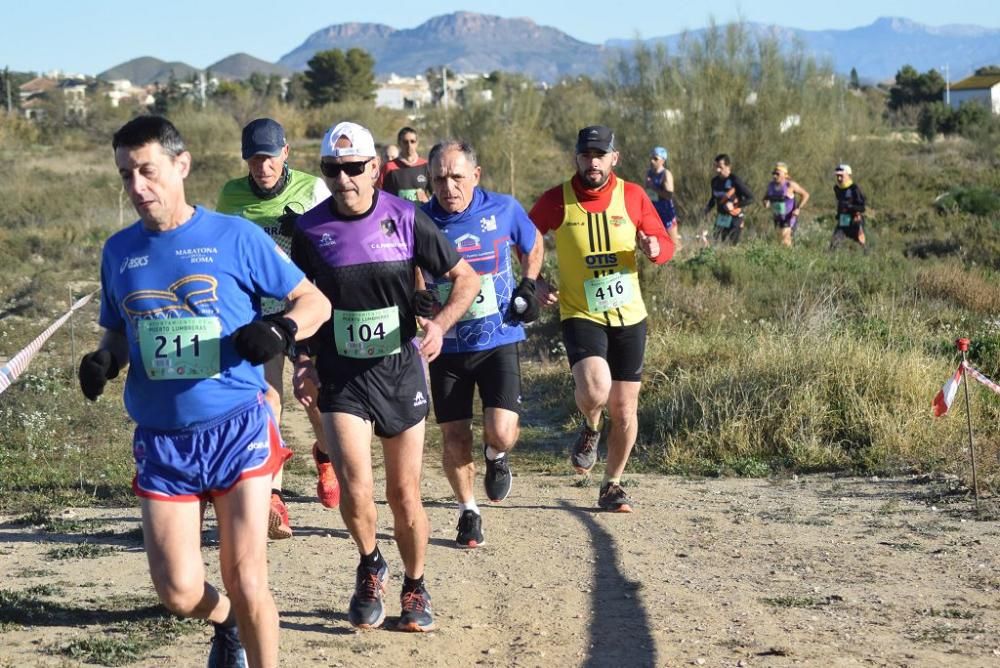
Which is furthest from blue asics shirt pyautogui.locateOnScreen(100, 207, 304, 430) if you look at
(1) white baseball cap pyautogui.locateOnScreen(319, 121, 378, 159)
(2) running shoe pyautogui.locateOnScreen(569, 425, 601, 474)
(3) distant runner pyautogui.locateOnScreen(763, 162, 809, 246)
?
(3) distant runner pyautogui.locateOnScreen(763, 162, 809, 246)

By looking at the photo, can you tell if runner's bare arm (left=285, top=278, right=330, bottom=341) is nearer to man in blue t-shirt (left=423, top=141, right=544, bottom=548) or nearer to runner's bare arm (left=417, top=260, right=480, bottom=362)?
runner's bare arm (left=417, top=260, right=480, bottom=362)

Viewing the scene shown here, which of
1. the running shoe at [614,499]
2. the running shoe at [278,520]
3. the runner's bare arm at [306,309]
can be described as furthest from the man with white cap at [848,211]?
the runner's bare arm at [306,309]

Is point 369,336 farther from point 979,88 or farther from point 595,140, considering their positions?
point 979,88

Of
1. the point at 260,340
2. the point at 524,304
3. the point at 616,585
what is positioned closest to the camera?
the point at 260,340

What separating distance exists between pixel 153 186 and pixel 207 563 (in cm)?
291

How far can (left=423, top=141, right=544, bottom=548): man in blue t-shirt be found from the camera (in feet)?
22.6

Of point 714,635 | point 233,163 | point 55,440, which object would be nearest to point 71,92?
point 233,163

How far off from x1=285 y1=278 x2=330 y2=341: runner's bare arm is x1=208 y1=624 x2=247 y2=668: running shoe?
1.03 meters

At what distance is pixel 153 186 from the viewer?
432 centimetres

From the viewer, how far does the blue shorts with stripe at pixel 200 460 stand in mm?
4344

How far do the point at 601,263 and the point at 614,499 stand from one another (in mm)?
1402

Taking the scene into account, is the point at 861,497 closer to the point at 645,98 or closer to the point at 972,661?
the point at 972,661

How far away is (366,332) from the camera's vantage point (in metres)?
5.56

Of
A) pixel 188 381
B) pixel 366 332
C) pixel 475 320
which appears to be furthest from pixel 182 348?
pixel 475 320
